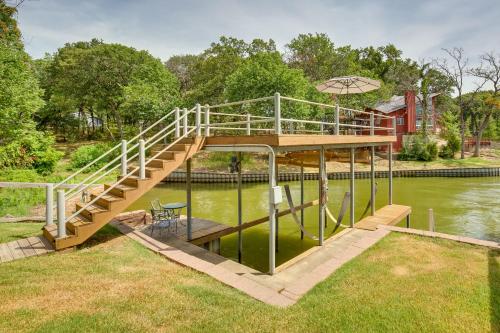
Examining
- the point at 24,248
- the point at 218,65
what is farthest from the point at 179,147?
the point at 218,65

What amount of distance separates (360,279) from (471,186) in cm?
2225

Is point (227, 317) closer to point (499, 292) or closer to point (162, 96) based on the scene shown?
point (499, 292)

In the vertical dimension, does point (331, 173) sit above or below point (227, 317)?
above

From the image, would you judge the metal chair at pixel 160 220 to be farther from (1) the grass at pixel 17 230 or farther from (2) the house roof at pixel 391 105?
(2) the house roof at pixel 391 105

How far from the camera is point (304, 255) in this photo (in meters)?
7.27

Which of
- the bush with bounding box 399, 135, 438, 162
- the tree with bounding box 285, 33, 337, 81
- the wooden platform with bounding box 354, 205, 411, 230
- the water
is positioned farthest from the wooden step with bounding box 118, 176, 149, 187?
the tree with bounding box 285, 33, 337, 81

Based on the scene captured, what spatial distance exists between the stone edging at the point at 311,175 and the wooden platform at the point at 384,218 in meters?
13.5

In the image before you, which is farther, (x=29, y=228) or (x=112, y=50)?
(x=112, y=50)

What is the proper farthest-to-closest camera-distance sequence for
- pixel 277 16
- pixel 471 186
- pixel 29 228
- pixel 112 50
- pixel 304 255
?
pixel 112 50 < pixel 471 186 < pixel 277 16 < pixel 29 228 < pixel 304 255

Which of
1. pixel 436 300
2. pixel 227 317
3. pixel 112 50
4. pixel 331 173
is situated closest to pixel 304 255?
pixel 436 300

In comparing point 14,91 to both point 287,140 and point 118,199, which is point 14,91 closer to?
point 118,199

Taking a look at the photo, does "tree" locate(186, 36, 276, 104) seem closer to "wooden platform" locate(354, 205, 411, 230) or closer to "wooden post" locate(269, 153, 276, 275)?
"wooden platform" locate(354, 205, 411, 230)

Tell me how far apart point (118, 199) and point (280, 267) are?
404cm

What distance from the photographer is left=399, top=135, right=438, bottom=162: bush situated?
103 feet
